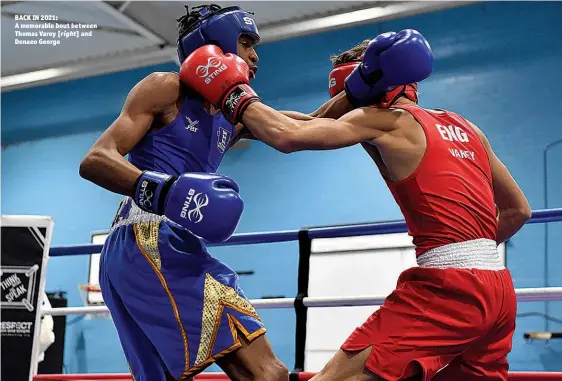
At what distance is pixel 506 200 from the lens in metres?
2.01

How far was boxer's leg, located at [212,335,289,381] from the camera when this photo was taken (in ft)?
5.42

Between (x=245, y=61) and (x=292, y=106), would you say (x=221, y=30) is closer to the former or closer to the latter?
(x=245, y=61)

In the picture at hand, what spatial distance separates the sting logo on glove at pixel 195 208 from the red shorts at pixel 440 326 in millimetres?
449

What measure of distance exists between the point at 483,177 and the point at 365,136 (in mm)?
338

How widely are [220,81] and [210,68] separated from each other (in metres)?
0.05

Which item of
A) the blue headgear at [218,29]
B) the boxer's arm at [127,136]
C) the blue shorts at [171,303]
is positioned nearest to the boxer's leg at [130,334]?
the blue shorts at [171,303]

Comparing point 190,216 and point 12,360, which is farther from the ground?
point 190,216

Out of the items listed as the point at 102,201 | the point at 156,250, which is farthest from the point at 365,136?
the point at 102,201

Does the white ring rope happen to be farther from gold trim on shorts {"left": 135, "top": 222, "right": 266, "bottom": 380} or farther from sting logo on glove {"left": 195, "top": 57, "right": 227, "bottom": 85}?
sting logo on glove {"left": 195, "top": 57, "right": 227, "bottom": 85}

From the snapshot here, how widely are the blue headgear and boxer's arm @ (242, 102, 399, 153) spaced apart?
28 centimetres

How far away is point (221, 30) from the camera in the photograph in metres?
1.94

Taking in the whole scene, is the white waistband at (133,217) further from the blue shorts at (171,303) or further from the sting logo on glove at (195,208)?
the sting logo on glove at (195,208)

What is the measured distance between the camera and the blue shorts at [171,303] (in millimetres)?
1654

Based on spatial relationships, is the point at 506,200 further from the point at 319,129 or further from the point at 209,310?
the point at 209,310
